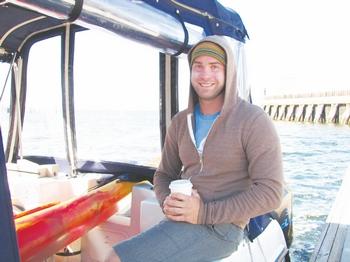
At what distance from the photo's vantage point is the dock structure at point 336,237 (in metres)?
4.95

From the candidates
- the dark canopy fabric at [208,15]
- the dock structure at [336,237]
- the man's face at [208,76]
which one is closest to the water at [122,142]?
the dock structure at [336,237]

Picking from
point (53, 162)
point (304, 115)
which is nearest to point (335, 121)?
point (304, 115)

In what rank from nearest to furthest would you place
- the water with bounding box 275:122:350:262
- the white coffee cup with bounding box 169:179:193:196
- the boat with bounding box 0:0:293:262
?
the white coffee cup with bounding box 169:179:193:196 < the boat with bounding box 0:0:293:262 < the water with bounding box 275:122:350:262

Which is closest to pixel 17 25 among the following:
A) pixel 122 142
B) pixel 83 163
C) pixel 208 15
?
pixel 83 163

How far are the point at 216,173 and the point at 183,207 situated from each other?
0.27m

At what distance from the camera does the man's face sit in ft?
6.65

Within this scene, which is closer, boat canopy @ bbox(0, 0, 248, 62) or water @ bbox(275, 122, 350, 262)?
boat canopy @ bbox(0, 0, 248, 62)

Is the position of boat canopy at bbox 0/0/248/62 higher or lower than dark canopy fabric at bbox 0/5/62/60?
lower

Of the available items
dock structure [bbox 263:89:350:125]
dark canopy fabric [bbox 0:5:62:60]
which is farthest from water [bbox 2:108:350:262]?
dock structure [bbox 263:89:350:125]

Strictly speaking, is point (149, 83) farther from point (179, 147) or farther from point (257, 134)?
point (257, 134)

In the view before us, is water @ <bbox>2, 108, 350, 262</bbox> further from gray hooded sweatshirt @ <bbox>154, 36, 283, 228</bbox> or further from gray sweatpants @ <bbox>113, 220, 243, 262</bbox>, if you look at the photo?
gray sweatpants @ <bbox>113, 220, 243, 262</bbox>

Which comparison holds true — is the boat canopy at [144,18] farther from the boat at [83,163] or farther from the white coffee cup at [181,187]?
the white coffee cup at [181,187]

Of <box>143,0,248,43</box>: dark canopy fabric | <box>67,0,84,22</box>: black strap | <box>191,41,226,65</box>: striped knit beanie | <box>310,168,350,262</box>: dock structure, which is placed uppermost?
<box>143,0,248,43</box>: dark canopy fabric

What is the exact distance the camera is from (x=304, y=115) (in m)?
38.2
